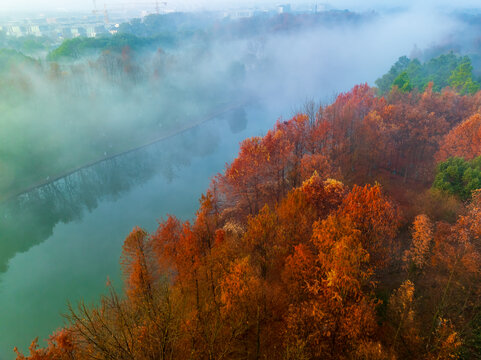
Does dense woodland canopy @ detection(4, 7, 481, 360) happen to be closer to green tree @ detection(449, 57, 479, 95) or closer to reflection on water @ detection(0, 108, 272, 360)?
reflection on water @ detection(0, 108, 272, 360)

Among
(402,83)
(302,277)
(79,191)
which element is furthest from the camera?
(402,83)

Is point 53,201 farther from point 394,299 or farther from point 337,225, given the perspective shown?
A: point 394,299

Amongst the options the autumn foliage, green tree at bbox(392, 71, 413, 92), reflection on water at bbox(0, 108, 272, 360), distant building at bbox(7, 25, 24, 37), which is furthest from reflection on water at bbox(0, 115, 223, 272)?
distant building at bbox(7, 25, 24, 37)

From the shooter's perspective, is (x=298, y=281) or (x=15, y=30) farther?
(x=15, y=30)

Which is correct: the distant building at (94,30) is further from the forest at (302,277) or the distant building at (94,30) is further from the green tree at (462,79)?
the forest at (302,277)

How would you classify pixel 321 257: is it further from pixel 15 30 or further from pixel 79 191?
pixel 15 30

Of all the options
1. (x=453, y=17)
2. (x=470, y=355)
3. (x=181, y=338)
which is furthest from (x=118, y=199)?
(x=453, y=17)

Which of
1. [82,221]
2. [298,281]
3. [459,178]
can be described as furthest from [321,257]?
[82,221]
